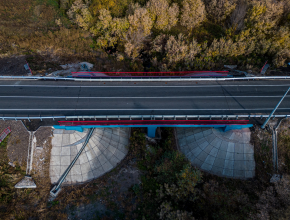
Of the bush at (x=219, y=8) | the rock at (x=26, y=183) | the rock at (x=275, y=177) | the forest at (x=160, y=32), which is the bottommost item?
the rock at (x=26, y=183)

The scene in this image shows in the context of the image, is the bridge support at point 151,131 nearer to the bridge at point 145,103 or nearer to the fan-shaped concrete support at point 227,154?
the bridge at point 145,103

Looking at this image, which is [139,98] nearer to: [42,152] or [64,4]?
[42,152]

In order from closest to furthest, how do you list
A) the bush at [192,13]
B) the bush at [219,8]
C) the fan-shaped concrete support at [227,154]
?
the fan-shaped concrete support at [227,154] → the bush at [192,13] → the bush at [219,8]

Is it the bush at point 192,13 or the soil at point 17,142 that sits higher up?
the bush at point 192,13

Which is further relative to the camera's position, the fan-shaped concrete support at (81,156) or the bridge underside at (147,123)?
the fan-shaped concrete support at (81,156)

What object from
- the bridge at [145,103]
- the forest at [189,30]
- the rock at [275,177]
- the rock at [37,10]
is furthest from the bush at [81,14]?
the rock at [275,177]

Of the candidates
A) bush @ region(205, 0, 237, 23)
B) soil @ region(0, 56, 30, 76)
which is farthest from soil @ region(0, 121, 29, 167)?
bush @ region(205, 0, 237, 23)

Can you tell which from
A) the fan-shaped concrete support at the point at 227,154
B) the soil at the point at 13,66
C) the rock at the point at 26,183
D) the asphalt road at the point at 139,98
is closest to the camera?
the rock at the point at 26,183

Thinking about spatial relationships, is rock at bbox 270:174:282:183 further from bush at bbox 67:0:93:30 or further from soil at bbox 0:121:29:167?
bush at bbox 67:0:93:30
